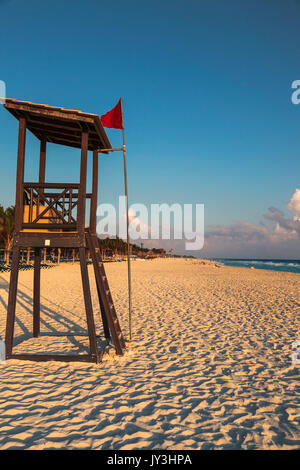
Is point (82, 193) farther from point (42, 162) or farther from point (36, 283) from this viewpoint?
point (36, 283)

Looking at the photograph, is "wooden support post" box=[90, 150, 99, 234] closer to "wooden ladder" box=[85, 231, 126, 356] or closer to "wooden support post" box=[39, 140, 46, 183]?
"wooden ladder" box=[85, 231, 126, 356]

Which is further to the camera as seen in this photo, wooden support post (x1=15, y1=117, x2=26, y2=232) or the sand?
wooden support post (x1=15, y1=117, x2=26, y2=232)

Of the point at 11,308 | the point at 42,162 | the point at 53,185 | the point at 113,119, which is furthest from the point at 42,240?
the point at 113,119

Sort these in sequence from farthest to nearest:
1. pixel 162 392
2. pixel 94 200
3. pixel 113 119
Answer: pixel 94 200
pixel 113 119
pixel 162 392

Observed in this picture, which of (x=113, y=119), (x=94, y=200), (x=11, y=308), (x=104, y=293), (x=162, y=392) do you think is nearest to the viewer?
(x=162, y=392)

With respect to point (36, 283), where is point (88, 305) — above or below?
below

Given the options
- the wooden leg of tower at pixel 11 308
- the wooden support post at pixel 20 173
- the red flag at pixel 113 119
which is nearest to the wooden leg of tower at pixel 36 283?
the wooden leg of tower at pixel 11 308

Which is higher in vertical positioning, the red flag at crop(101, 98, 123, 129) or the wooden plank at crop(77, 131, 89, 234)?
the red flag at crop(101, 98, 123, 129)

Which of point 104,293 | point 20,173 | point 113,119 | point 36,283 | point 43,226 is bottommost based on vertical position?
point 104,293

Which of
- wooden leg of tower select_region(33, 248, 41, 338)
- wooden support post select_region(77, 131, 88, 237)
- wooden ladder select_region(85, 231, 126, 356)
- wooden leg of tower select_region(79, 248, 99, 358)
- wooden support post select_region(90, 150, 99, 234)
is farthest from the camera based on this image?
wooden leg of tower select_region(33, 248, 41, 338)

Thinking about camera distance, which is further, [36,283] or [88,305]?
[36,283]

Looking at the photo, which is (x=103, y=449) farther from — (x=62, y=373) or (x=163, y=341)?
(x=163, y=341)

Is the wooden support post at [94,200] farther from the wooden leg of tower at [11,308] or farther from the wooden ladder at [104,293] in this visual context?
the wooden leg of tower at [11,308]

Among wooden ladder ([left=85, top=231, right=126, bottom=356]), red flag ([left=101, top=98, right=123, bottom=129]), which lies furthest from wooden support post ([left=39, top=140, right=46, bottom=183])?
wooden ladder ([left=85, top=231, right=126, bottom=356])
